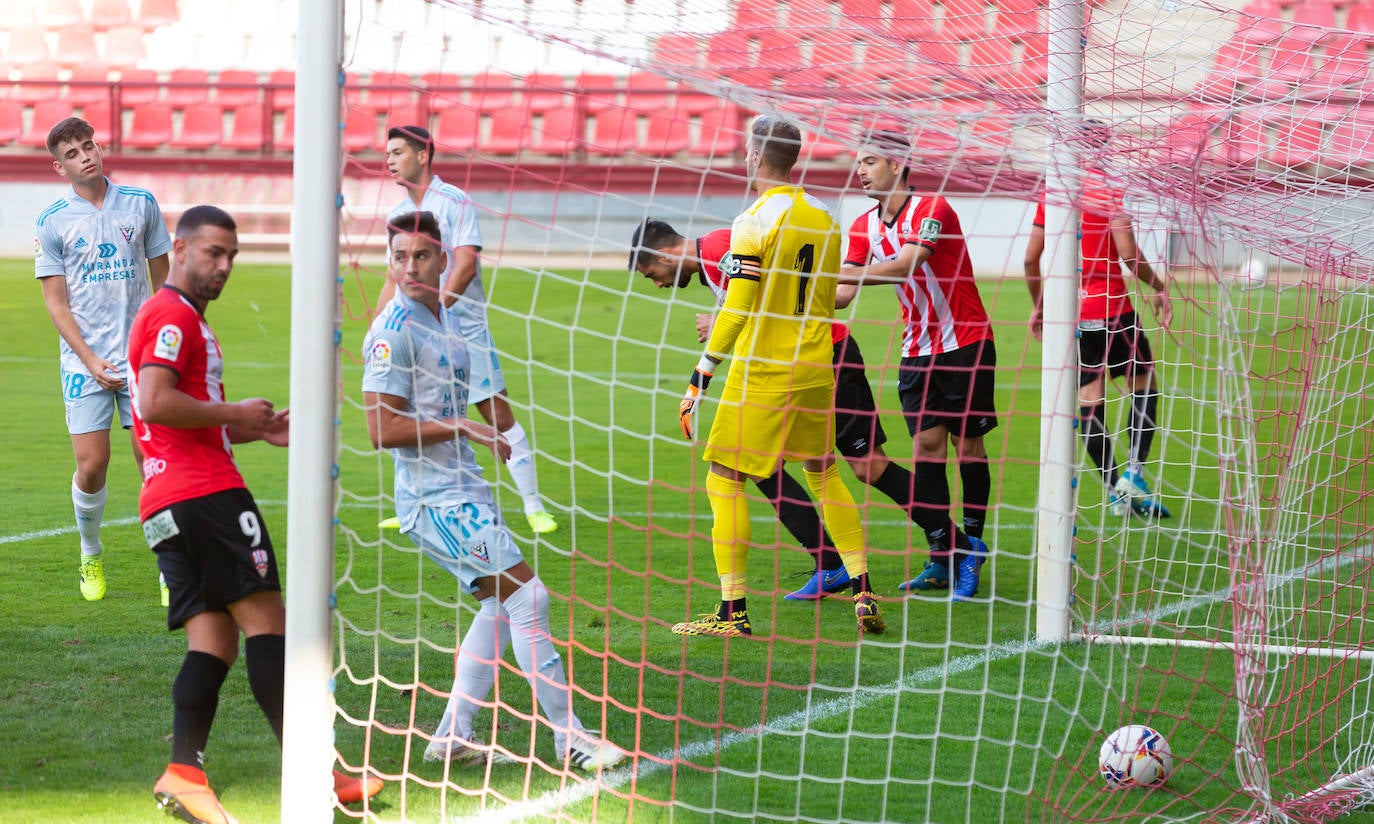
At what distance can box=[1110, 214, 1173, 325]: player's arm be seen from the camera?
4.74 meters

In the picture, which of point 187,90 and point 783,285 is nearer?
point 783,285

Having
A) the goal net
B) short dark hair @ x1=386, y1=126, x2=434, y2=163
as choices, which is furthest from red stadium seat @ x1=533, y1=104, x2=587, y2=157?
short dark hair @ x1=386, y1=126, x2=434, y2=163

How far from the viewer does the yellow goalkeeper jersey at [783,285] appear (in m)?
4.77

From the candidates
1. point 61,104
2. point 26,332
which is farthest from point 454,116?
point 26,332

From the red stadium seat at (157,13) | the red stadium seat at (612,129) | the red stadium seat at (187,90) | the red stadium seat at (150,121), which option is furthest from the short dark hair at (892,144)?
the red stadium seat at (157,13)

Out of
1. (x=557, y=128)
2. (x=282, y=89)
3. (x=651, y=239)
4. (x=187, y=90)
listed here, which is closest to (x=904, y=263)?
(x=651, y=239)

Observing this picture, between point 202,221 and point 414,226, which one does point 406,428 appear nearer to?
point 414,226

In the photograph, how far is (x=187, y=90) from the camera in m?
Result: 25.0

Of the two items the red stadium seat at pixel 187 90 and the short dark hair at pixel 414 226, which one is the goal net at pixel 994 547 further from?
the red stadium seat at pixel 187 90

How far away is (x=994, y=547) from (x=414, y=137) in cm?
300

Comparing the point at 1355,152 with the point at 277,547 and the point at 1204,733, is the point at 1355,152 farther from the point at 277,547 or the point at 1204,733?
the point at 277,547

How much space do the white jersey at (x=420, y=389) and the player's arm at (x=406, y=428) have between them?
0.08ft

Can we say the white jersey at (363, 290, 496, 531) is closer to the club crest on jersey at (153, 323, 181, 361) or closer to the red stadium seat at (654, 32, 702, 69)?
the club crest on jersey at (153, 323, 181, 361)

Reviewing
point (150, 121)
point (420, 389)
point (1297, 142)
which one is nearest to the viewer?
point (420, 389)
